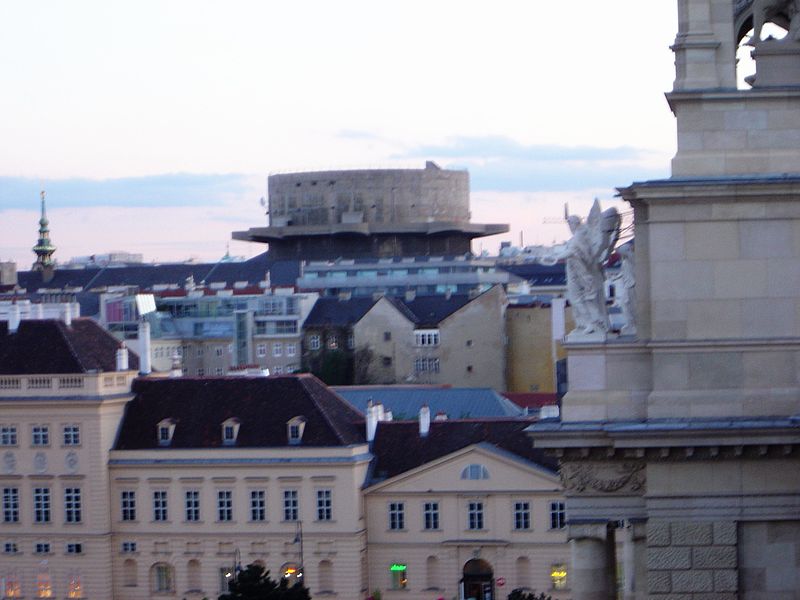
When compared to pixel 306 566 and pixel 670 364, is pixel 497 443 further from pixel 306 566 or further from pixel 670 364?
pixel 670 364

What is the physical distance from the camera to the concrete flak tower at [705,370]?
2827 cm

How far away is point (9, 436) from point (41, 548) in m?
3.71

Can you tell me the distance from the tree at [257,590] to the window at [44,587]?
809 inches

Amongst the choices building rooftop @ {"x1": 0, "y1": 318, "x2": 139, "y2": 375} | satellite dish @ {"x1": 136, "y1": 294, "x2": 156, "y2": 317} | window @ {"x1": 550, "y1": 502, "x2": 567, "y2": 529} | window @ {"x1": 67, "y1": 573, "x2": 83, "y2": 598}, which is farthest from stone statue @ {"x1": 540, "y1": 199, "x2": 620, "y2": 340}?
satellite dish @ {"x1": 136, "y1": 294, "x2": 156, "y2": 317}

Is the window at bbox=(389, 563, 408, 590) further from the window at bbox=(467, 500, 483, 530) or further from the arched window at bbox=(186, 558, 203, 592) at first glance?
the arched window at bbox=(186, 558, 203, 592)

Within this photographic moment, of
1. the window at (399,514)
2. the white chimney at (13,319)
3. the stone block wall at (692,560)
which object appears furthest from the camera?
the white chimney at (13,319)

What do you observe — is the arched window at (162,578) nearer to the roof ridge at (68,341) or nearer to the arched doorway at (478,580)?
the roof ridge at (68,341)

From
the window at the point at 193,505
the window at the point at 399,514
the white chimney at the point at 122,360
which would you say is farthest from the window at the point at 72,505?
the window at the point at 399,514

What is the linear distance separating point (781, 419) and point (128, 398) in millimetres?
54543

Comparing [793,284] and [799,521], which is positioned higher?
[793,284]

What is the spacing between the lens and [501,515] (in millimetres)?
76062

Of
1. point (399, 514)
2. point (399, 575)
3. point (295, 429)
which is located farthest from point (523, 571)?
point (295, 429)

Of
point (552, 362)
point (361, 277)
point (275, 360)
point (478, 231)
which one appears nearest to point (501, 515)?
point (552, 362)

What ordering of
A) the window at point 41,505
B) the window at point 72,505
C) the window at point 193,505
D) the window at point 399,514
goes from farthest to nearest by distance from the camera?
1. the window at point 41,505
2. the window at point 72,505
3. the window at point 193,505
4. the window at point 399,514
